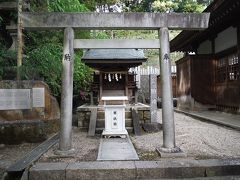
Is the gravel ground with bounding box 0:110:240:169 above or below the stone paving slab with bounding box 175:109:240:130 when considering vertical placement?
below

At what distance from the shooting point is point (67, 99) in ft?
19.5

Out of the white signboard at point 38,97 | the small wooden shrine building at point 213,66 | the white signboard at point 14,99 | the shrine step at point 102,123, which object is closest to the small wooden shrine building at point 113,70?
the shrine step at point 102,123

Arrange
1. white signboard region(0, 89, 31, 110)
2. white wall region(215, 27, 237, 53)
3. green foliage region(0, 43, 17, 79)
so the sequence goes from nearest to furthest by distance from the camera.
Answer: white signboard region(0, 89, 31, 110) → green foliage region(0, 43, 17, 79) → white wall region(215, 27, 237, 53)

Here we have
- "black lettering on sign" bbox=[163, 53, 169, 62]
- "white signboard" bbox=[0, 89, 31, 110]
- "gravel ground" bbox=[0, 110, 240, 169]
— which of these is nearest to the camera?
"gravel ground" bbox=[0, 110, 240, 169]

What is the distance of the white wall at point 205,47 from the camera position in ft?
45.9

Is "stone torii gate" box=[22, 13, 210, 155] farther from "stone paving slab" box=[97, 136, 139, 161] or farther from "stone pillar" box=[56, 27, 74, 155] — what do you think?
"stone paving slab" box=[97, 136, 139, 161]

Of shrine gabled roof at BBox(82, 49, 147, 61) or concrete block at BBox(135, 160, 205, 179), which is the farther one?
shrine gabled roof at BBox(82, 49, 147, 61)

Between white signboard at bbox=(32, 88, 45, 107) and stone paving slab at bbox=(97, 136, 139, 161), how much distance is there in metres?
2.13

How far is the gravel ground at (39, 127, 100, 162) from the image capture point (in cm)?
546

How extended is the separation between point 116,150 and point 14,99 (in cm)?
347

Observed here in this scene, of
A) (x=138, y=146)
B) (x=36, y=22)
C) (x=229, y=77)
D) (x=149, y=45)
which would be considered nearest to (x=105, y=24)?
(x=149, y=45)

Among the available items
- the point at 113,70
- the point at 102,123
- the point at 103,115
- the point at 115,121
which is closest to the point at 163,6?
the point at 113,70

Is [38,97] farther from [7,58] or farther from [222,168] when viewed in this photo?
[222,168]

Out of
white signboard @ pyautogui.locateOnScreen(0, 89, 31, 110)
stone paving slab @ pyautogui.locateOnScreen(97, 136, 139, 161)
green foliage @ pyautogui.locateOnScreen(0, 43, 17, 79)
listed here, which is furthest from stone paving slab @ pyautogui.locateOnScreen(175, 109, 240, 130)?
green foliage @ pyautogui.locateOnScreen(0, 43, 17, 79)
